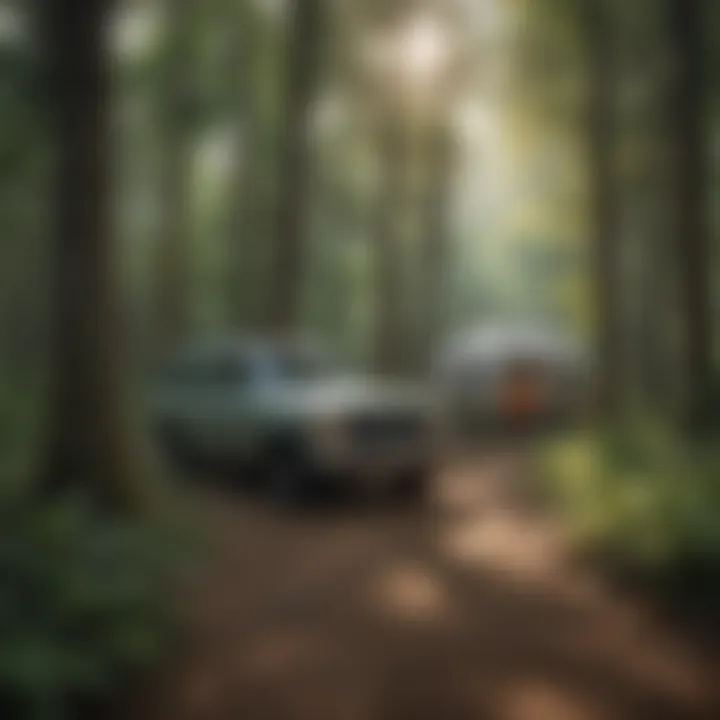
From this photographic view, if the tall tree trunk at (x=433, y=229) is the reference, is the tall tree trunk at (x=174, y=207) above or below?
below

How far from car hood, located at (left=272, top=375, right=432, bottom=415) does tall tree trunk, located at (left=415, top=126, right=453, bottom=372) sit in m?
13.2

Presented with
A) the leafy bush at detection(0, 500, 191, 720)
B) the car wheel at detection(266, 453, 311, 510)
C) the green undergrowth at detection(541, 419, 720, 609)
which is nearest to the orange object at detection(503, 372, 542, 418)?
the green undergrowth at detection(541, 419, 720, 609)

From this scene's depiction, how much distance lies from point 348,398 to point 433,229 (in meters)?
17.9

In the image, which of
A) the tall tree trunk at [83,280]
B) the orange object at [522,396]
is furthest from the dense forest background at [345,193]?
the orange object at [522,396]

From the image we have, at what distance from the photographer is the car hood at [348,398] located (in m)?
11.7

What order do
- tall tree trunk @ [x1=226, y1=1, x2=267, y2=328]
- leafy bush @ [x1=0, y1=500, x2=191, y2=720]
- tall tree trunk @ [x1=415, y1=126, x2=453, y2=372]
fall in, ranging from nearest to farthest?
leafy bush @ [x1=0, y1=500, x2=191, y2=720]
tall tree trunk @ [x1=226, y1=1, x2=267, y2=328]
tall tree trunk @ [x1=415, y1=126, x2=453, y2=372]

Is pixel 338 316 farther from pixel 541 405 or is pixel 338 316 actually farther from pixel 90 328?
pixel 90 328

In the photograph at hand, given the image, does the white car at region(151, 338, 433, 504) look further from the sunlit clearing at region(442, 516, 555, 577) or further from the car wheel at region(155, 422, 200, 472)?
the sunlit clearing at region(442, 516, 555, 577)

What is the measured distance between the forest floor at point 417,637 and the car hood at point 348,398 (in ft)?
5.17

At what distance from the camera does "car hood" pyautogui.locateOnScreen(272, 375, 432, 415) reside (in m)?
11.7

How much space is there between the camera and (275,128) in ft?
76.7

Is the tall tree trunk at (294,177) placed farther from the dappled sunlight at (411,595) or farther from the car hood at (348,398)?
the dappled sunlight at (411,595)

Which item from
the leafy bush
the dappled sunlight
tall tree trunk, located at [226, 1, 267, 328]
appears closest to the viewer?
the leafy bush

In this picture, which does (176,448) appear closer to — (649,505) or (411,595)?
(411,595)
